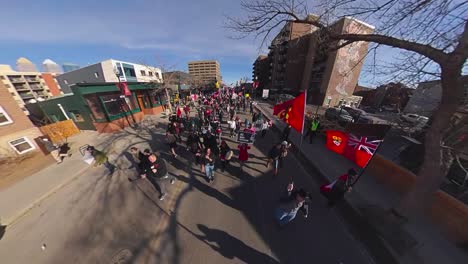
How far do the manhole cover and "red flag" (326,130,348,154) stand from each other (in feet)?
23.4

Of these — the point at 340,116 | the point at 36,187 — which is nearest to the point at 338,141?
the point at 36,187

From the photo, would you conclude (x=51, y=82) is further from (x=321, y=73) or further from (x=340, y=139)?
(x=321, y=73)

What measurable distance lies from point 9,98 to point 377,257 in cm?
1721

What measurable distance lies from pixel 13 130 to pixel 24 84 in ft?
196

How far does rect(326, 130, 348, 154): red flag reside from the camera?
17.7ft

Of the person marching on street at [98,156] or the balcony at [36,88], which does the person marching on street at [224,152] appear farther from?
the balcony at [36,88]

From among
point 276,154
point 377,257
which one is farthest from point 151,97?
point 377,257

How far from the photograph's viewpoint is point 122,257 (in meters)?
3.81

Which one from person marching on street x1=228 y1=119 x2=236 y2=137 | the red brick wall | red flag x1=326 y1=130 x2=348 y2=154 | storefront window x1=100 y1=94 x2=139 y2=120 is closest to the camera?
red flag x1=326 y1=130 x2=348 y2=154

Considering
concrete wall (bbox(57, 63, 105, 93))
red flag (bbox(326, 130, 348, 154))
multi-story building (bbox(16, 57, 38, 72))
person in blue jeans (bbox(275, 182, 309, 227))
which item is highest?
multi-story building (bbox(16, 57, 38, 72))

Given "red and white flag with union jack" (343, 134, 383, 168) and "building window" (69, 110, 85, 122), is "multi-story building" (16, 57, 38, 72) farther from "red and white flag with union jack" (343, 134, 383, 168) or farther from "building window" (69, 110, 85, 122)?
"red and white flag with union jack" (343, 134, 383, 168)

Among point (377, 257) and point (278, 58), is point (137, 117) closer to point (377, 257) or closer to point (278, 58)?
point (377, 257)

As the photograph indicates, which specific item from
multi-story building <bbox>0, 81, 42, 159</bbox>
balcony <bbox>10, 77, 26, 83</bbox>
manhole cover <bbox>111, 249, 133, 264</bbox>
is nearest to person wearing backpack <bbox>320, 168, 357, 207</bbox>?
manhole cover <bbox>111, 249, 133, 264</bbox>

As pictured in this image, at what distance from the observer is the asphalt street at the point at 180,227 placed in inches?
152
